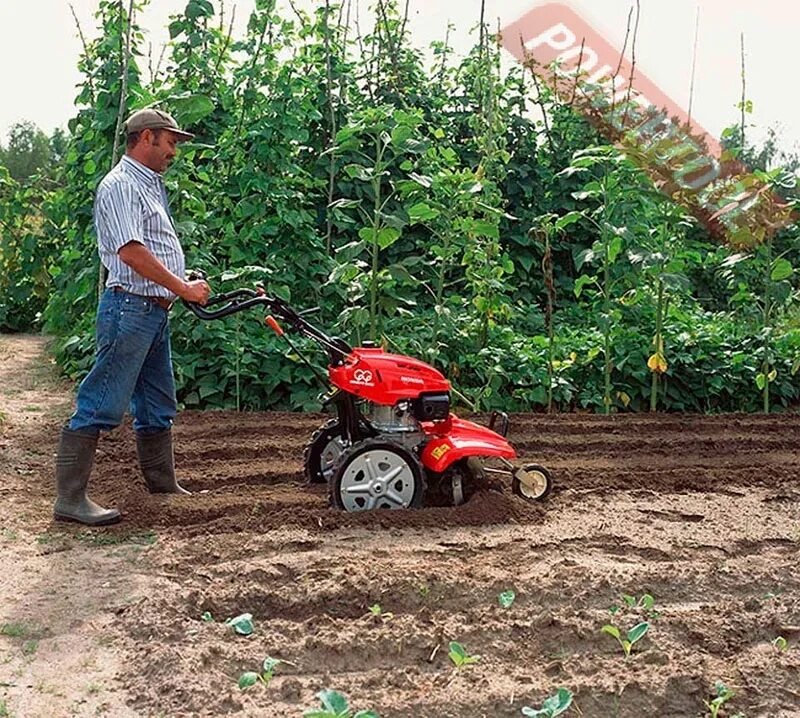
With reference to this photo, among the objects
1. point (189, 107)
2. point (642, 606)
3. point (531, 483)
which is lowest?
point (642, 606)

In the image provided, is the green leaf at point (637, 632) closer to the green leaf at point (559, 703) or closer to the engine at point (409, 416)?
the green leaf at point (559, 703)

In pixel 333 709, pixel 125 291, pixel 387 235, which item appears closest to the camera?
pixel 333 709

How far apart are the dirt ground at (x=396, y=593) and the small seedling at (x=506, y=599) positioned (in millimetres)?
17

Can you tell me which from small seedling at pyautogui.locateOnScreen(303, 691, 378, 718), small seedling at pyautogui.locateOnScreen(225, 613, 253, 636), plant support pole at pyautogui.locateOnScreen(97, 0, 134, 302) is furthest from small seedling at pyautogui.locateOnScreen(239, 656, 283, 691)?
plant support pole at pyautogui.locateOnScreen(97, 0, 134, 302)

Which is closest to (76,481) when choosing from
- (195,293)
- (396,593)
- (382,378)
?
(195,293)

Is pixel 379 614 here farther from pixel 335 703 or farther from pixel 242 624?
pixel 335 703

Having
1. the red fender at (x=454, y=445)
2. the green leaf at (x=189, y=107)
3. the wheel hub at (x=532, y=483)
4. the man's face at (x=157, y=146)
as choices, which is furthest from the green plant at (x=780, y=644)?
the green leaf at (x=189, y=107)

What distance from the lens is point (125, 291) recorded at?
4641 mm

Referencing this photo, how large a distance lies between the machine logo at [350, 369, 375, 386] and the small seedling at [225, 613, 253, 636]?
58.7 inches

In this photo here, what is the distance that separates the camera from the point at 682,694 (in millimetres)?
3098

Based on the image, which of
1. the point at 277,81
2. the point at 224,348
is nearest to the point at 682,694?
the point at 224,348

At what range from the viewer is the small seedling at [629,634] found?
3258mm

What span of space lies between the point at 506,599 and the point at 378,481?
1.20 m

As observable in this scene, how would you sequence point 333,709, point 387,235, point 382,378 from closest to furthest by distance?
point 333,709 < point 382,378 < point 387,235
